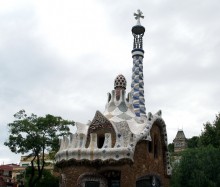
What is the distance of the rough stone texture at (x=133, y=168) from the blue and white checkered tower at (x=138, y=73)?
197cm

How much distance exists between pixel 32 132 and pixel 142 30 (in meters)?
8.09

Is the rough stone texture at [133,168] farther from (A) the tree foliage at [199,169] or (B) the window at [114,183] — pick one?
(A) the tree foliage at [199,169]

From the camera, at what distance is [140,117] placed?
1752 cm

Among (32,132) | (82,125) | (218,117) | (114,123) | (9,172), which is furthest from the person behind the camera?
(9,172)

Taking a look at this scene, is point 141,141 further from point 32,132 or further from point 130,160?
point 32,132

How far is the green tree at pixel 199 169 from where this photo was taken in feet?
67.3

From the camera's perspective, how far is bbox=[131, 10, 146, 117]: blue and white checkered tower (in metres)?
18.2

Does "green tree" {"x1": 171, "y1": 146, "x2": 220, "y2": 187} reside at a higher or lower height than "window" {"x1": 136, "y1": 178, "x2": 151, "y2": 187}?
higher

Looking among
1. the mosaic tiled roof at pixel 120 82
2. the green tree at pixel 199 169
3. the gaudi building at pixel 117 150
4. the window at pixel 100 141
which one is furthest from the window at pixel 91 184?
the green tree at pixel 199 169

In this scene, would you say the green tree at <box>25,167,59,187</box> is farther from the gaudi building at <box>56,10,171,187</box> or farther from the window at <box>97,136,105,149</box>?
the window at <box>97,136,105,149</box>

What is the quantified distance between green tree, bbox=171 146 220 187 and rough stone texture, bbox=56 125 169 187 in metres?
4.86

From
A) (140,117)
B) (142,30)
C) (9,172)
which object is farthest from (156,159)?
(9,172)

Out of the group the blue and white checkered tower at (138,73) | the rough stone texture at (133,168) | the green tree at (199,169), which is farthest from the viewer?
the green tree at (199,169)

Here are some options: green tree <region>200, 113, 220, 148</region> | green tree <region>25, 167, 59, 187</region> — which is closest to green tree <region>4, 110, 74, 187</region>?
green tree <region>25, 167, 59, 187</region>
